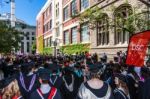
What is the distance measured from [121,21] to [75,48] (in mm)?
25262

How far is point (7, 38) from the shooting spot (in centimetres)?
2970

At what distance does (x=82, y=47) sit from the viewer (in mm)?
42219

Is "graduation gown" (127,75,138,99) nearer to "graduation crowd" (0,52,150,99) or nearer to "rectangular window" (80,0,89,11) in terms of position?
"graduation crowd" (0,52,150,99)

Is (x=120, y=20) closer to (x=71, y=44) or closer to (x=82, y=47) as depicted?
(x=82, y=47)

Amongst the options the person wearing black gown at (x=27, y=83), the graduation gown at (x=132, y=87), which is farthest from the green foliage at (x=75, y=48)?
the person wearing black gown at (x=27, y=83)

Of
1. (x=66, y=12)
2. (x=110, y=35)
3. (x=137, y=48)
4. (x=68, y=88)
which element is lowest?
(x=68, y=88)

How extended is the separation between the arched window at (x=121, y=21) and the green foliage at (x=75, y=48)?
8529 millimetres

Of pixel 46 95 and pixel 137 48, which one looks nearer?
pixel 46 95

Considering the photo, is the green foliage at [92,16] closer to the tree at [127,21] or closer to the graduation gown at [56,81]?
the tree at [127,21]

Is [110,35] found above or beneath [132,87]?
above

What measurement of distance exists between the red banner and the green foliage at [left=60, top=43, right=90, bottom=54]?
1181 inches

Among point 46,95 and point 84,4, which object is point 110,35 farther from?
point 46,95

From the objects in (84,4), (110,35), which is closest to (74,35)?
(84,4)

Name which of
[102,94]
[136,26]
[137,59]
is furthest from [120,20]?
[102,94]
